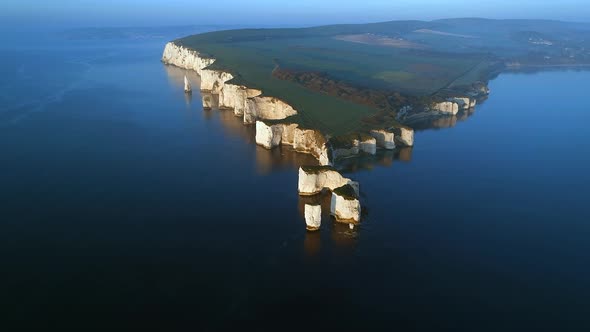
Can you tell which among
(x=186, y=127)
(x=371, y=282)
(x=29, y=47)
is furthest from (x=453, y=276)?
(x=29, y=47)

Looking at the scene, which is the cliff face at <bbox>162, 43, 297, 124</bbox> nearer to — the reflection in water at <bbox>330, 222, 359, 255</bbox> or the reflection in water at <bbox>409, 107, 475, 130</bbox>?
the reflection in water at <bbox>409, 107, 475, 130</bbox>

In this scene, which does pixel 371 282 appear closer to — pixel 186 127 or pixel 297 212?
pixel 297 212

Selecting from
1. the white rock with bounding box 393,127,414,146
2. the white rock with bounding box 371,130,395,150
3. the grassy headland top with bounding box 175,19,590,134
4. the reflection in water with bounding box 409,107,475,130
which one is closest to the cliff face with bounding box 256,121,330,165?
the grassy headland top with bounding box 175,19,590,134

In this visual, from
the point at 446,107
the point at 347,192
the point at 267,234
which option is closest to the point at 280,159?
the point at 347,192

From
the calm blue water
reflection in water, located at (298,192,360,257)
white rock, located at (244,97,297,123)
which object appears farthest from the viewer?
white rock, located at (244,97,297,123)

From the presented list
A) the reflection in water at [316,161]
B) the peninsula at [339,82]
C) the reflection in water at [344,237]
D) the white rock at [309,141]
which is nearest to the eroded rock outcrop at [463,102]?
the peninsula at [339,82]
